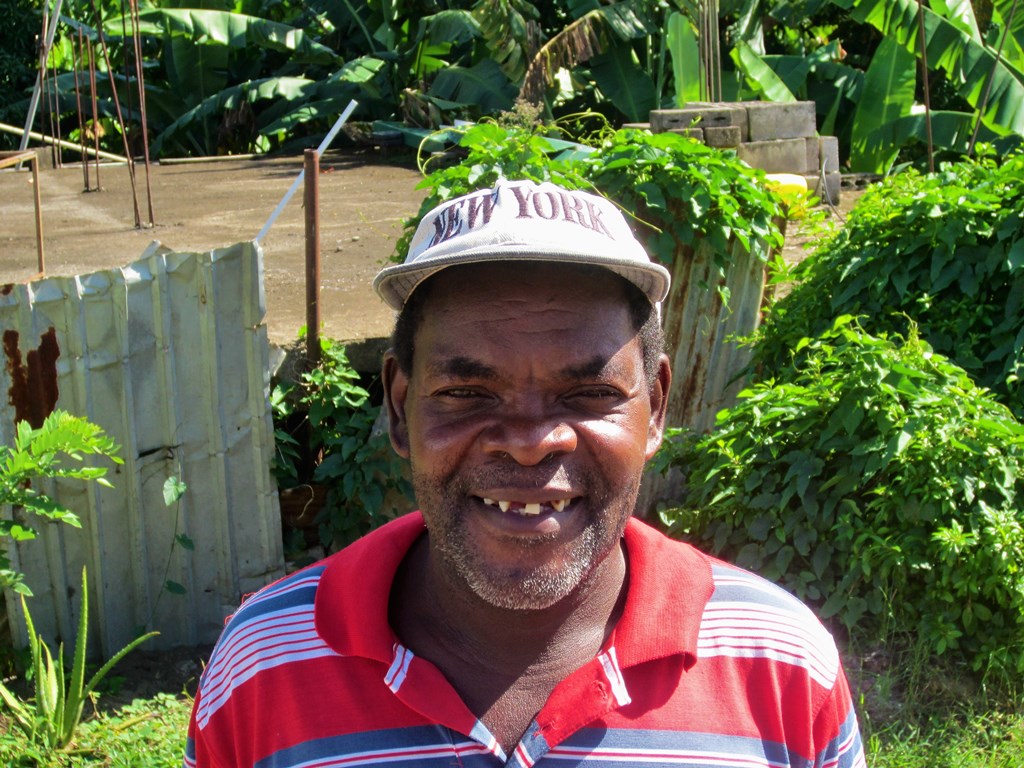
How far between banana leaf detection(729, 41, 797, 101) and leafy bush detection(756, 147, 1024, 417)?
6.11 m

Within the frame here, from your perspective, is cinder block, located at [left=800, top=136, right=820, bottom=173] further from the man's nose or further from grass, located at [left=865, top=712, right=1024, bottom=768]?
the man's nose

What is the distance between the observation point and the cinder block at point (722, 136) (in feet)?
18.7

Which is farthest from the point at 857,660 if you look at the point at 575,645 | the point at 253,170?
the point at 253,170

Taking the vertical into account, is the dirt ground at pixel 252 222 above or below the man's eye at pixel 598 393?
below

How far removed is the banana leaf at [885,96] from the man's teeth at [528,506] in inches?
397

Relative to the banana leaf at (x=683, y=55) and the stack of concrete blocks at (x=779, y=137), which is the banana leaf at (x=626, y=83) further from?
the stack of concrete blocks at (x=779, y=137)

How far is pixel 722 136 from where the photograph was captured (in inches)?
226

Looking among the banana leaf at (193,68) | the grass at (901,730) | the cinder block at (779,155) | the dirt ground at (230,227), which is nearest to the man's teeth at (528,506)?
the grass at (901,730)

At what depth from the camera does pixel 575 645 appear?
1.65 metres

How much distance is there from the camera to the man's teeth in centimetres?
155

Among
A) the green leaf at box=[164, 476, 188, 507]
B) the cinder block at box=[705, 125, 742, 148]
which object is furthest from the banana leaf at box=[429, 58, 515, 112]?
the green leaf at box=[164, 476, 188, 507]

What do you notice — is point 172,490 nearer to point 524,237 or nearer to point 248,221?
point 524,237

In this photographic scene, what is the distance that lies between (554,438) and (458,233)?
309mm

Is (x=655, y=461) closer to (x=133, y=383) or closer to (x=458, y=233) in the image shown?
(x=133, y=383)
